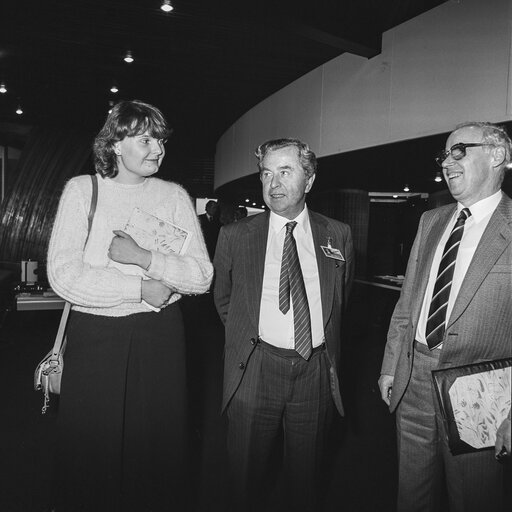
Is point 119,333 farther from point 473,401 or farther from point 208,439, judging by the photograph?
point 208,439

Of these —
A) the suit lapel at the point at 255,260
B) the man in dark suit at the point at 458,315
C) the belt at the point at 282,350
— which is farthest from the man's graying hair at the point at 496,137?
the belt at the point at 282,350

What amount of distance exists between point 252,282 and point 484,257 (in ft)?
3.13

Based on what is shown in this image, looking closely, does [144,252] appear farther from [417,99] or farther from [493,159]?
[417,99]

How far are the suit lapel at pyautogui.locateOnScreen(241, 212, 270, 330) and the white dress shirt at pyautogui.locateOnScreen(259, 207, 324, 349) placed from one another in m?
0.03

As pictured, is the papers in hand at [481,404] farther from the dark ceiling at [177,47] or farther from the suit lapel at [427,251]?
the dark ceiling at [177,47]

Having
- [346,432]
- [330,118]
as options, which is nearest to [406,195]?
[330,118]

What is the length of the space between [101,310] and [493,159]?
61.7 inches

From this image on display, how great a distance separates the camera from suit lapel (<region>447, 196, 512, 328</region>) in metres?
1.62

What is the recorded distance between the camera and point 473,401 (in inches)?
60.4

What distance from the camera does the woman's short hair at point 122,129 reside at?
1.55m

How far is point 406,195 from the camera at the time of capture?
1416 centimetres

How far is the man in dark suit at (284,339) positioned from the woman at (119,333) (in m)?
0.47

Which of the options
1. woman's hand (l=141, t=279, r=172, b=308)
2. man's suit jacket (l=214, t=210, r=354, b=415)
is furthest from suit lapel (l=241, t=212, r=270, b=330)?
woman's hand (l=141, t=279, r=172, b=308)

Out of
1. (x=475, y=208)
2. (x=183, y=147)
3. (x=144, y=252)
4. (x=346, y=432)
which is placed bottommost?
(x=346, y=432)
